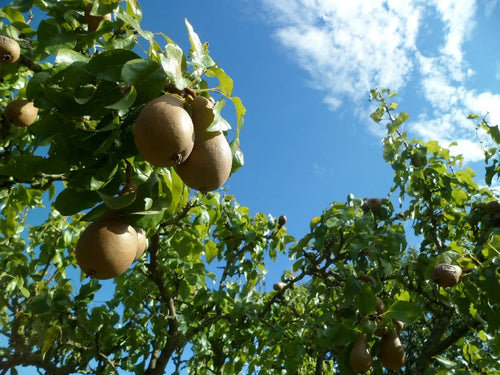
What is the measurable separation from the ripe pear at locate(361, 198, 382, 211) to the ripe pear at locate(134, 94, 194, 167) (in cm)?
330

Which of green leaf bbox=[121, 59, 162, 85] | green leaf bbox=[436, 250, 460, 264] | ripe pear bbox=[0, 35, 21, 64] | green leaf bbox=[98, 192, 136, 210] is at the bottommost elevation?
green leaf bbox=[98, 192, 136, 210]

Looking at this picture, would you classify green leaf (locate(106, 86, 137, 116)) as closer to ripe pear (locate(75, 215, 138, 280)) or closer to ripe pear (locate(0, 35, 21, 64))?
ripe pear (locate(75, 215, 138, 280))

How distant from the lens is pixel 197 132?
1203 millimetres

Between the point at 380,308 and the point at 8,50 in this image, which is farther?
the point at 380,308

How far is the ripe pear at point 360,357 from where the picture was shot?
2.29 m

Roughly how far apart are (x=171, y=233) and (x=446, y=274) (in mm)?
1676

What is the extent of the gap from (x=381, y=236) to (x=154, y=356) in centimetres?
251

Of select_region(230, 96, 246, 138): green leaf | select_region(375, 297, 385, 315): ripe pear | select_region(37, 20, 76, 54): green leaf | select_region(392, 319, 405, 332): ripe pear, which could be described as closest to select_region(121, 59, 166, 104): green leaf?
select_region(230, 96, 246, 138): green leaf

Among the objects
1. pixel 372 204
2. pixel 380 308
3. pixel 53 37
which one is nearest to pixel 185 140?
pixel 53 37

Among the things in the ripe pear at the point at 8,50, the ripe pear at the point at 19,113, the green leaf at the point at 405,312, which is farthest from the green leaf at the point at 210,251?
the ripe pear at the point at 8,50

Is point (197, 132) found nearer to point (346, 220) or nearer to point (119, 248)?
point (119, 248)

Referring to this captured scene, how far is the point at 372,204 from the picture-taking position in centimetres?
407

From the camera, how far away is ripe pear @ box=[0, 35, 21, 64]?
1.82m

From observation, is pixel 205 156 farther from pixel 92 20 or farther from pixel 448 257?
pixel 448 257
